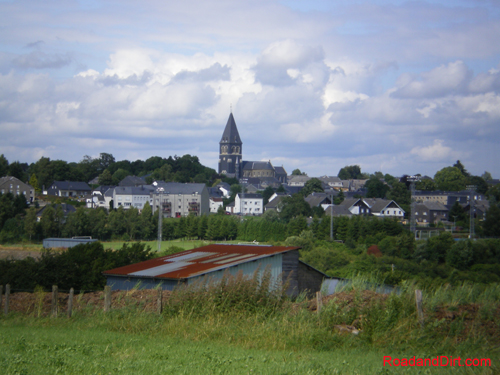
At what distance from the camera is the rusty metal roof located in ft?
49.8

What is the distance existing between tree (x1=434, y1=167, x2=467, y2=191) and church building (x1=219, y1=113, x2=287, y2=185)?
59.8 metres

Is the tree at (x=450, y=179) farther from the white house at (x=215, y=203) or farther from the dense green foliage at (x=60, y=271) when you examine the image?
the dense green foliage at (x=60, y=271)

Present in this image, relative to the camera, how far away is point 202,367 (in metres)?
5.60

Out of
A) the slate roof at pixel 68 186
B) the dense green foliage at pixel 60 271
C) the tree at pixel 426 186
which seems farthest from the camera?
the tree at pixel 426 186

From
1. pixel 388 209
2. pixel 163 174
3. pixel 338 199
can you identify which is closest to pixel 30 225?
pixel 388 209

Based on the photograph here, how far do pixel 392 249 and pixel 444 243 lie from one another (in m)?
4.57

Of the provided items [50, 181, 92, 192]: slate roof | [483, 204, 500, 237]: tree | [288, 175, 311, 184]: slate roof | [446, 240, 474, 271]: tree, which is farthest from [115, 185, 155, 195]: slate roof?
[288, 175, 311, 184]: slate roof

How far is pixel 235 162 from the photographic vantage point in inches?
6786

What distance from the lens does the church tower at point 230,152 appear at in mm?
171750

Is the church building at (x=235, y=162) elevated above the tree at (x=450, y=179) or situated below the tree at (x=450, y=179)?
above

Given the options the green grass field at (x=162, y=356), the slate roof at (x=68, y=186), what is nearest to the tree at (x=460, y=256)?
the green grass field at (x=162, y=356)

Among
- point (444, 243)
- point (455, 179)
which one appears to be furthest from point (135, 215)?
point (455, 179)

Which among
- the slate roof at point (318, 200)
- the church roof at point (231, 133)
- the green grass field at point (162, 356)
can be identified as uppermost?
the church roof at point (231, 133)

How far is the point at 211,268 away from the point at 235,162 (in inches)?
6204
